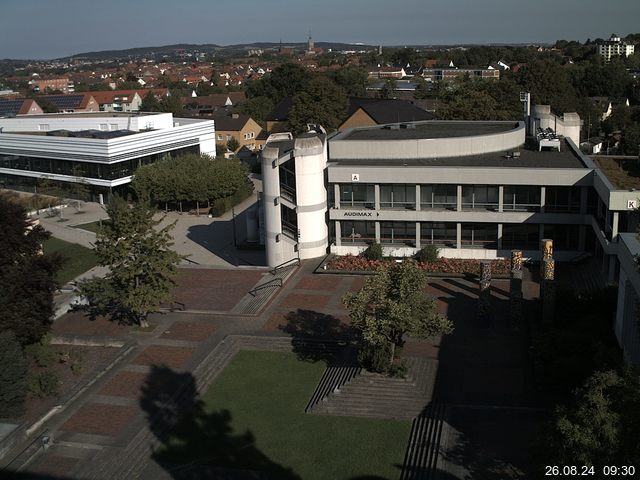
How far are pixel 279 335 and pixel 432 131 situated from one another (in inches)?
915

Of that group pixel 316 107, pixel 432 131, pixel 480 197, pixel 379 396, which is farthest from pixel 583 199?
pixel 316 107

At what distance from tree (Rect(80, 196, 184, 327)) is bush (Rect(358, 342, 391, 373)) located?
9.35m

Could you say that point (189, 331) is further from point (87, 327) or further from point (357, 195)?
point (357, 195)

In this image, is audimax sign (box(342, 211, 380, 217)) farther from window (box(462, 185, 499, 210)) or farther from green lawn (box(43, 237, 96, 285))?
green lawn (box(43, 237, 96, 285))

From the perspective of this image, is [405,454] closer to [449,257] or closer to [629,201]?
[629,201]

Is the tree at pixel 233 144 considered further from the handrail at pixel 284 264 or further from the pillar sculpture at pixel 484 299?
the pillar sculpture at pixel 484 299

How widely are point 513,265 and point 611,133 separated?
60.5 metres

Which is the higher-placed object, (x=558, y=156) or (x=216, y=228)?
(x=558, y=156)

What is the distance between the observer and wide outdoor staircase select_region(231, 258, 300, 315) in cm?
3334

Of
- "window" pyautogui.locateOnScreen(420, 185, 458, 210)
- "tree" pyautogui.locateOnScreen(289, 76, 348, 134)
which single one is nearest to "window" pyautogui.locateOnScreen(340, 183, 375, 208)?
"window" pyautogui.locateOnScreen(420, 185, 458, 210)

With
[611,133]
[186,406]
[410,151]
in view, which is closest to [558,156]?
[410,151]

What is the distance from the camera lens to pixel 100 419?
2400 centimetres

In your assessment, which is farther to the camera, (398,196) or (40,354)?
(398,196)

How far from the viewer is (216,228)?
175ft
